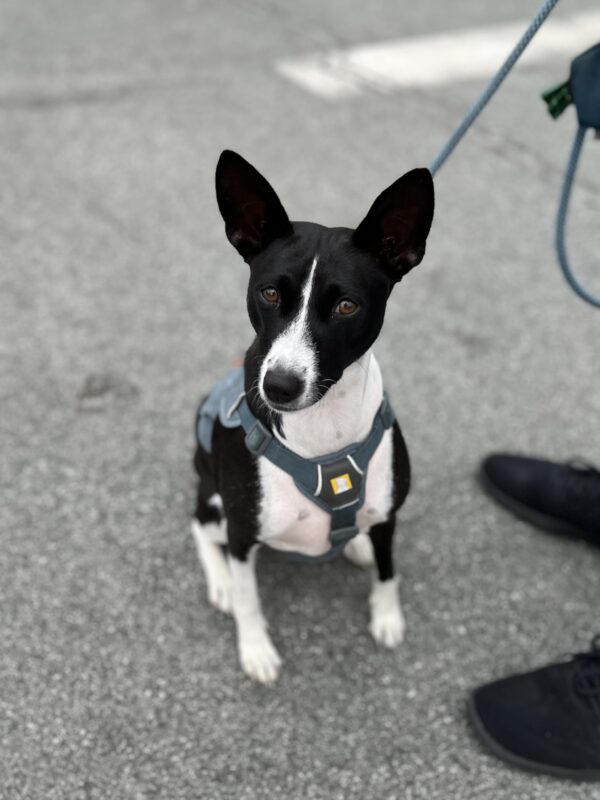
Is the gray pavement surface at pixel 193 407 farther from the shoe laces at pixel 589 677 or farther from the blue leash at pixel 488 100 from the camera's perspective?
the blue leash at pixel 488 100

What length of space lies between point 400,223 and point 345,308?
208mm

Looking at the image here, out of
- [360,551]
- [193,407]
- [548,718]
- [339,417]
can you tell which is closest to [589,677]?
[548,718]

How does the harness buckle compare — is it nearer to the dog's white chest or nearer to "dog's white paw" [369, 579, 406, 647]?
the dog's white chest

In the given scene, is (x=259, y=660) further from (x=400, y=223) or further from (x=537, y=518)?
(x=400, y=223)

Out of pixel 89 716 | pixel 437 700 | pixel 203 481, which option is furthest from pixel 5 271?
pixel 437 700

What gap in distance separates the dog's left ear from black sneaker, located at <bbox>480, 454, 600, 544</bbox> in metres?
1.21

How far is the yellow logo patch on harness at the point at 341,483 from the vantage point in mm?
1883

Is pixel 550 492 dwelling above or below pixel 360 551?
above

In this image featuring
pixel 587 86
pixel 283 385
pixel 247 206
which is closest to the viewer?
pixel 283 385

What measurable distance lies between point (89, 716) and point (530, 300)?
252cm

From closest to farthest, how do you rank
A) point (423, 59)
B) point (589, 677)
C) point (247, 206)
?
point (247, 206) < point (589, 677) < point (423, 59)

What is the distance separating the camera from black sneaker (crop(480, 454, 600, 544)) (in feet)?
8.44

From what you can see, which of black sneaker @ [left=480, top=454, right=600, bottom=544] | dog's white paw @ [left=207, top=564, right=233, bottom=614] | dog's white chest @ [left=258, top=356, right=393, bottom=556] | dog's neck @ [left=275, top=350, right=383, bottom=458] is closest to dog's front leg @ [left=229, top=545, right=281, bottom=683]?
dog's white paw @ [left=207, top=564, right=233, bottom=614]

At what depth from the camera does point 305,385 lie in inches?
62.9
